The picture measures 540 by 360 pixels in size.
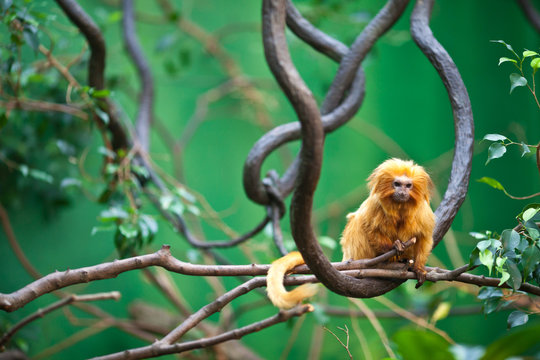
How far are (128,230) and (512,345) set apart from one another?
136 centimetres

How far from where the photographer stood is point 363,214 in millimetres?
1631

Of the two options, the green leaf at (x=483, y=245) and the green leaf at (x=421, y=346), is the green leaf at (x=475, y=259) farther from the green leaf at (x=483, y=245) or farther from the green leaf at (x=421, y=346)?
the green leaf at (x=421, y=346)

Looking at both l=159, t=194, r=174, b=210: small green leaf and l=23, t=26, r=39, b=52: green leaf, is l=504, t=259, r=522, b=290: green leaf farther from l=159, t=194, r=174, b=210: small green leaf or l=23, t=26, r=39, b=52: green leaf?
l=23, t=26, r=39, b=52: green leaf

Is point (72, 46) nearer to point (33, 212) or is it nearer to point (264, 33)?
point (33, 212)

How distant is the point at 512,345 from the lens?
1285 millimetres

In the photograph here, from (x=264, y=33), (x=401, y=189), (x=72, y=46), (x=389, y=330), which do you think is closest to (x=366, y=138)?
(x=389, y=330)

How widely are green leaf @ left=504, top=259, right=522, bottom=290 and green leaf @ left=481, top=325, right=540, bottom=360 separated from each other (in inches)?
4.3

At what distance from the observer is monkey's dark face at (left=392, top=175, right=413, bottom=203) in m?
1.51

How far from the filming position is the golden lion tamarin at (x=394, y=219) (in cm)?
148

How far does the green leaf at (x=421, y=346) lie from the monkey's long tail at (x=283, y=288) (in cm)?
28

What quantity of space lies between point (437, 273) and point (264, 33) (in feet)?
2.56

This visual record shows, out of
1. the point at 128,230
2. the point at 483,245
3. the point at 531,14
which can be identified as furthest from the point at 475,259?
the point at 531,14

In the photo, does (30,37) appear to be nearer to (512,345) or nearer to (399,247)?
(399,247)

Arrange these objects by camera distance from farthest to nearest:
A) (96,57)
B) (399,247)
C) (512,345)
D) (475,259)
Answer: (96,57) < (399,247) < (475,259) < (512,345)
